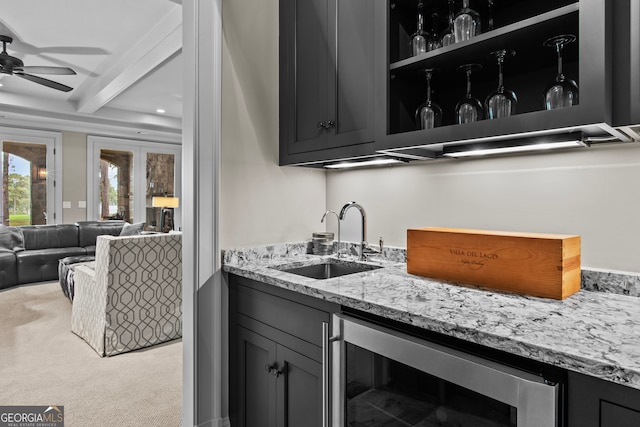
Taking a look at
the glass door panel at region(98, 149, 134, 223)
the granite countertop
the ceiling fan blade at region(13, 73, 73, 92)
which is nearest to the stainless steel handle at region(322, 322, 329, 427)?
the granite countertop

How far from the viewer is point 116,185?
750 cm

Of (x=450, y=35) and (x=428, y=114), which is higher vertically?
(x=450, y=35)

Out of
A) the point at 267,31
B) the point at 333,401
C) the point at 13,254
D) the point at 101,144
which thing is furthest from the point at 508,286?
the point at 101,144

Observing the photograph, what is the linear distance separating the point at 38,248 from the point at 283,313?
226 inches

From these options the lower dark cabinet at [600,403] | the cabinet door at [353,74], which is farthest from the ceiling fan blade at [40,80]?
the lower dark cabinet at [600,403]

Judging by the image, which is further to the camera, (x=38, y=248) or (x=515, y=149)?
(x=38, y=248)

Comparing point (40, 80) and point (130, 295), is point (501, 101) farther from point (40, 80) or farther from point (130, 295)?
point (40, 80)

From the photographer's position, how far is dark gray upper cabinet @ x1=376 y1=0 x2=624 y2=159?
102 cm

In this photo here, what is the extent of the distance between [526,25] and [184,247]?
5.53 ft

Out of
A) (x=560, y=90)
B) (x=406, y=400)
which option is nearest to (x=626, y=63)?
(x=560, y=90)

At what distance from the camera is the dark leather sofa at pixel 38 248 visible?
16.9 feet

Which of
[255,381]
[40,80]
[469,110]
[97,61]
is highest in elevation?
[97,61]

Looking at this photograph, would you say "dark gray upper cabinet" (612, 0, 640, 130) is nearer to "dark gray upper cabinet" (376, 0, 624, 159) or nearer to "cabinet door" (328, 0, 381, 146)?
"dark gray upper cabinet" (376, 0, 624, 159)

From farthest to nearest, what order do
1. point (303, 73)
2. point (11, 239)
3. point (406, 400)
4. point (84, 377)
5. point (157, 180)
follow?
point (157, 180)
point (11, 239)
point (84, 377)
point (303, 73)
point (406, 400)
